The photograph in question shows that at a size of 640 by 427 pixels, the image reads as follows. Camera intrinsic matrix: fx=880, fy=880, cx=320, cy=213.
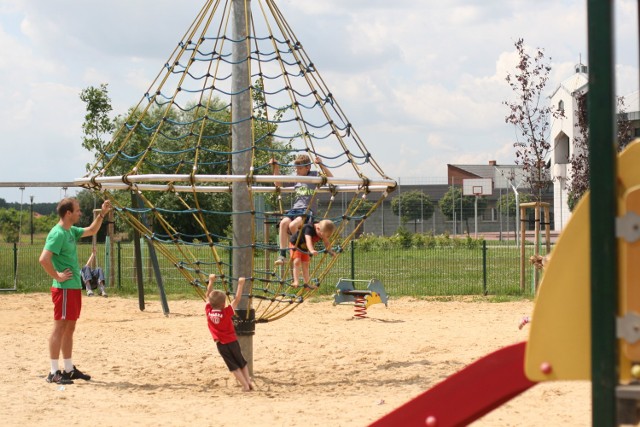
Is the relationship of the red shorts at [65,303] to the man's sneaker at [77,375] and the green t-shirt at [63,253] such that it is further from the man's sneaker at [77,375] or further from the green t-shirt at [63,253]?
the man's sneaker at [77,375]

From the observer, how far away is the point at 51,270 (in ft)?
24.7

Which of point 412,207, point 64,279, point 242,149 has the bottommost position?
point 64,279

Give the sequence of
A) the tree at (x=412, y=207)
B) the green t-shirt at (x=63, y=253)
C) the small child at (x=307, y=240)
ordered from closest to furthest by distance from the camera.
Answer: the green t-shirt at (x=63, y=253), the small child at (x=307, y=240), the tree at (x=412, y=207)

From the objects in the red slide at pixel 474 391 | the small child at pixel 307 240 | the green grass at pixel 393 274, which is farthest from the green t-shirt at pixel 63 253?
the green grass at pixel 393 274

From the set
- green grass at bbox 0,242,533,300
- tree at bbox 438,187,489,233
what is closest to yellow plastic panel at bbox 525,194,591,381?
green grass at bbox 0,242,533,300

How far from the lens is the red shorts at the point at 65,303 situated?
25.2 feet

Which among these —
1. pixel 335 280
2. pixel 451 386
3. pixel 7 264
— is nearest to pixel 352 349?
pixel 451 386

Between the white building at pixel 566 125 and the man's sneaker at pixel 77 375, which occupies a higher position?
the white building at pixel 566 125

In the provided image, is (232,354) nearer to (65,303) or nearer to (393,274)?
(65,303)

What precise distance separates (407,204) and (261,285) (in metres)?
23.7

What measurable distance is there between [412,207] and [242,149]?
32.4 m

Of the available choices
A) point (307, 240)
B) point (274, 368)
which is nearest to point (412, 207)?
point (307, 240)

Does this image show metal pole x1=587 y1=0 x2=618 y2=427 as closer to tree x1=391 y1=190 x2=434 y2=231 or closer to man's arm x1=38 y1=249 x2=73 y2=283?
man's arm x1=38 y1=249 x2=73 y2=283

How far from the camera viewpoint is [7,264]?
69.4 ft
